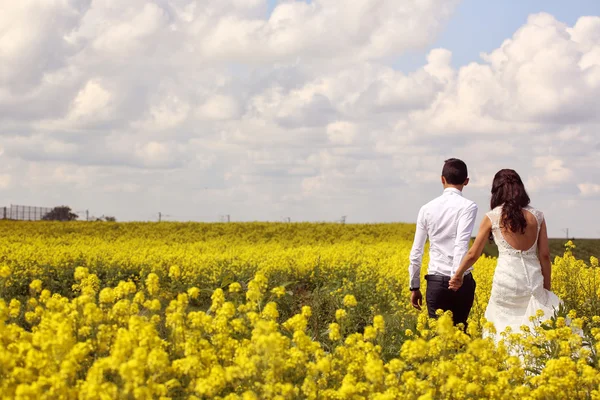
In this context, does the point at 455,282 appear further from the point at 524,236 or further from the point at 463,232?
the point at 524,236

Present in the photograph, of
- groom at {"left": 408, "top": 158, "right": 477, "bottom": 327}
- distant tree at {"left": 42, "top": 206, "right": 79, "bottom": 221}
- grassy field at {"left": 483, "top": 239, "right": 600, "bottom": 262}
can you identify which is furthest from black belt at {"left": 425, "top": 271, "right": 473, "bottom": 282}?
distant tree at {"left": 42, "top": 206, "right": 79, "bottom": 221}

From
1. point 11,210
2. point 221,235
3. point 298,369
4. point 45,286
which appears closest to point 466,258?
point 298,369

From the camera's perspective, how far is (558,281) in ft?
34.7

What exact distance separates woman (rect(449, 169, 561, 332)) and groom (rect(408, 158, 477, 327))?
251 mm

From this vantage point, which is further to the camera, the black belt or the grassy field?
the grassy field

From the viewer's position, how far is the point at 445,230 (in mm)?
6164

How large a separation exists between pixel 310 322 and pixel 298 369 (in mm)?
5864

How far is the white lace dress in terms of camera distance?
Result: 6613 mm

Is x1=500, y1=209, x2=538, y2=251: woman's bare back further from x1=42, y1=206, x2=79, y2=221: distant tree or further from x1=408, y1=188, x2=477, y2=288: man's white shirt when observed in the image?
x1=42, y1=206, x2=79, y2=221: distant tree

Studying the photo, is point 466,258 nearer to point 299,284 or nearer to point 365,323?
point 365,323

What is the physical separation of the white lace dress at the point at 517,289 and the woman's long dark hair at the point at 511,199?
0.50 ft

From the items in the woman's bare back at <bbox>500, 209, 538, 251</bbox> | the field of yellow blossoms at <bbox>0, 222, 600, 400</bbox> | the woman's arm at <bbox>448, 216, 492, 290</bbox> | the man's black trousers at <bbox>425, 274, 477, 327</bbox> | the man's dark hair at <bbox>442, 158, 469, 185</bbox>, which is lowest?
the field of yellow blossoms at <bbox>0, 222, 600, 400</bbox>

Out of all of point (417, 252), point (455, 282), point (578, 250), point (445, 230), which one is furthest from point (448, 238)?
point (578, 250)

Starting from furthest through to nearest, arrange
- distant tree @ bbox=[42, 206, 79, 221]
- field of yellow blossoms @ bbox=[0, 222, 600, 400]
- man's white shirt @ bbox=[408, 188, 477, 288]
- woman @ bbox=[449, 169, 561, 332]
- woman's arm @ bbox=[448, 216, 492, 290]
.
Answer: distant tree @ bbox=[42, 206, 79, 221]
woman @ bbox=[449, 169, 561, 332]
man's white shirt @ bbox=[408, 188, 477, 288]
woman's arm @ bbox=[448, 216, 492, 290]
field of yellow blossoms @ bbox=[0, 222, 600, 400]
